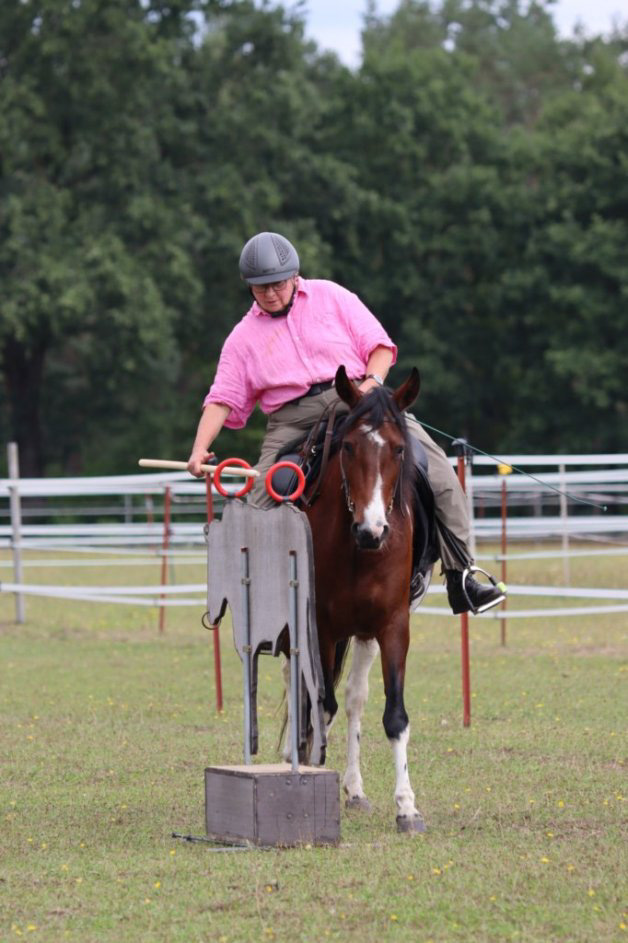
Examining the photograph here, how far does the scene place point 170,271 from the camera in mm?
37562

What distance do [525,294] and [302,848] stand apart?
37.6m

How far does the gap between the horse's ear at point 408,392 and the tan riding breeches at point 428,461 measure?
0.64 meters

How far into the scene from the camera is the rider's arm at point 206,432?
22.5 ft

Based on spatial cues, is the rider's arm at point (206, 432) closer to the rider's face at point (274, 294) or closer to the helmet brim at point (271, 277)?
the rider's face at point (274, 294)

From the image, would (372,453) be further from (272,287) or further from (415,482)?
(272,287)

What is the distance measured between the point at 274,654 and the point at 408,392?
4.05ft

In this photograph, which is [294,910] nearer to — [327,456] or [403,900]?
[403,900]

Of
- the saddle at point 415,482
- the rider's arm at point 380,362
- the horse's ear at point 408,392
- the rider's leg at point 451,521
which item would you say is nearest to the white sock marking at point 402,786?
the saddle at point 415,482

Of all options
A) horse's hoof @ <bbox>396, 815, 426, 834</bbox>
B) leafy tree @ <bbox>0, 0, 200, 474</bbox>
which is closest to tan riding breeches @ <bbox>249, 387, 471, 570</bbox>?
horse's hoof @ <bbox>396, 815, 426, 834</bbox>

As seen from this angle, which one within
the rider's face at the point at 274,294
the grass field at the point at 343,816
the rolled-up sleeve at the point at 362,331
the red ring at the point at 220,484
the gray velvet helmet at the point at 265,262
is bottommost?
the grass field at the point at 343,816

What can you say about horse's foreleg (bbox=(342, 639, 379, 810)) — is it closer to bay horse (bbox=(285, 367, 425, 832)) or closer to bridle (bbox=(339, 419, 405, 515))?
bay horse (bbox=(285, 367, 425, 832))

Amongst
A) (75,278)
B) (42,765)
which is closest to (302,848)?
(42,765)

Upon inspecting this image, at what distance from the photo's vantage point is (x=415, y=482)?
714cm

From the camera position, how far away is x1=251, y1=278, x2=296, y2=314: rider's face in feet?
23.1
